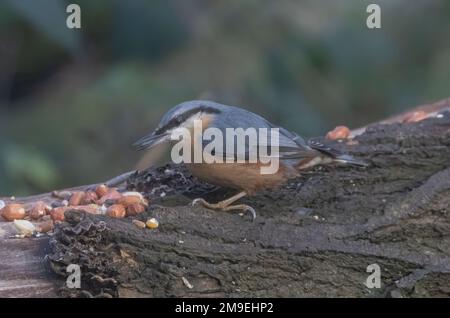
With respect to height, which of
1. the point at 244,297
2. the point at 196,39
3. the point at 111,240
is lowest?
the point at 244,297

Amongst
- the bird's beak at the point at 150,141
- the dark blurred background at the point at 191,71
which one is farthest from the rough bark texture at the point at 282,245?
the dark blurred background at the point at 191,71

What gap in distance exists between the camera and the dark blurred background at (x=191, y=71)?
599 cm

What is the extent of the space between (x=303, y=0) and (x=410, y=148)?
350 centimetres

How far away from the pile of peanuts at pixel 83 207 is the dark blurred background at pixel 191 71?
1.53m

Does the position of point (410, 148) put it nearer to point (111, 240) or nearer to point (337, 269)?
point (337, 269)

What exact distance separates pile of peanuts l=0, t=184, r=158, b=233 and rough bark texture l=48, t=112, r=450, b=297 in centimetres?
9

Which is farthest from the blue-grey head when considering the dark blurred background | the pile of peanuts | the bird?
the dark blurred background

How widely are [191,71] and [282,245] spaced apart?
373cm

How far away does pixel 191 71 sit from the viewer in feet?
22.2

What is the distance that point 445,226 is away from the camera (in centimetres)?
335

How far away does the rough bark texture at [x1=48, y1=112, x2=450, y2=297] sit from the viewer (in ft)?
Result: 9.96

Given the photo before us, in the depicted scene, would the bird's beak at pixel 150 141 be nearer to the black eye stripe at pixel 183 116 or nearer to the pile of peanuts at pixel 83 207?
the black eye stripe at pixel 183 116

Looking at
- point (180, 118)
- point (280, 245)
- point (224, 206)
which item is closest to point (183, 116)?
point (180, 118)
